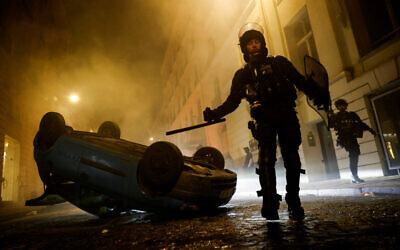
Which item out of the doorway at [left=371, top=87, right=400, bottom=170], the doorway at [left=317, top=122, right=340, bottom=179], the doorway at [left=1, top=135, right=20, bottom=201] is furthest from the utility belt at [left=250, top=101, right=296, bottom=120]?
the doorway at [left=1, top=135, right=20, bottom=201]

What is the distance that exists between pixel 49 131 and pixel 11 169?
37.1 feet

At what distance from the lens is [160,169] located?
2873 millimetres

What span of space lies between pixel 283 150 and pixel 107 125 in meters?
3.83

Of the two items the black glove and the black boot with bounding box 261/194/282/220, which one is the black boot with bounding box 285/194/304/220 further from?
the black glove

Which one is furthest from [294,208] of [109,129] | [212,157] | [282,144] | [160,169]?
[109,129]

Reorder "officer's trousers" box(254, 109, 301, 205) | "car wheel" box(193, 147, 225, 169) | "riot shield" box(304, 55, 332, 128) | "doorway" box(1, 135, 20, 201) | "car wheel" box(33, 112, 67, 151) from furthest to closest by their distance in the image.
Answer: "doorway" box(1, 135, 20, 201)
"car wheel" box(193, 147, 225, 169)
"car wheel" box(33, 112, 67, 151)
"riot shield" box(304, 55, 332, 128)
"officer's trousers" box(254, 109, 301, 205)

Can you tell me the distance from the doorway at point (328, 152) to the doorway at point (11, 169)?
43.8 ft

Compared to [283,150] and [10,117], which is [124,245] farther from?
[10,117]

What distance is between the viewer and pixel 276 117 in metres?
2.53

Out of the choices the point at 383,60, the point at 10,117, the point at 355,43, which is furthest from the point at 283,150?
the point at 10,117

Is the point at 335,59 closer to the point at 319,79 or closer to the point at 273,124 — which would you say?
the point at 319,79

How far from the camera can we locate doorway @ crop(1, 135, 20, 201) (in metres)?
11.7

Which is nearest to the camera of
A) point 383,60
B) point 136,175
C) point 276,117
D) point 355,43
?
point 276,117

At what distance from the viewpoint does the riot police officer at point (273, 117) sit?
96.7 inches
